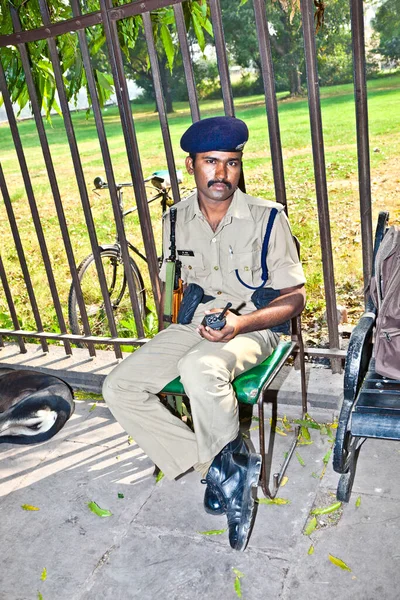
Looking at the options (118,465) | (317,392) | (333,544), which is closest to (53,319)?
(118,465)

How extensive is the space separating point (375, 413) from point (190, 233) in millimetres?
1332

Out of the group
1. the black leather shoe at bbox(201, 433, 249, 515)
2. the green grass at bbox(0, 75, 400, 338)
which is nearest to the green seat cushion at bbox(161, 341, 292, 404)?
the black leather shoe at bbox(201, 433, 249, 515)

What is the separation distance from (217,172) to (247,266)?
1.60 feet

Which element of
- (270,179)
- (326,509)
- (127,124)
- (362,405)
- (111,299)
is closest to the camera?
(362,405)

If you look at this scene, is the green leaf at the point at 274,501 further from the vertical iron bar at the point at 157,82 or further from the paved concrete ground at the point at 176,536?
the vertical iron bar at the point at 157,82

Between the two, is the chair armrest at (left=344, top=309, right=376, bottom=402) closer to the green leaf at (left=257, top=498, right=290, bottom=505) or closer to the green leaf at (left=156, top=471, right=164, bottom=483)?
the green leaf at (left=257, top=498, right=290, bottom=505)

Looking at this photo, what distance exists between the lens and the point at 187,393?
2781mm

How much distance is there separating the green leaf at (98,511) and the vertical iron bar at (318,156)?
60.8 inches

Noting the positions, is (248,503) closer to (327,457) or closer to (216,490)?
(216,490)

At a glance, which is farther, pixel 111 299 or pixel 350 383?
pixel 111 299

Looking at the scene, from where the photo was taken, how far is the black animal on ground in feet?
12.1

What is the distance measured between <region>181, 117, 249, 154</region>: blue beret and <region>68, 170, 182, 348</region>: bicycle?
3.57 feet

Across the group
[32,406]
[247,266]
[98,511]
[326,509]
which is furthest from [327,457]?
[32,406]

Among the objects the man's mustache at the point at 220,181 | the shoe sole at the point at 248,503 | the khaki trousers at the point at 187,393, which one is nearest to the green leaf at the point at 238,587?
the shoe sole at the point at 248,503
